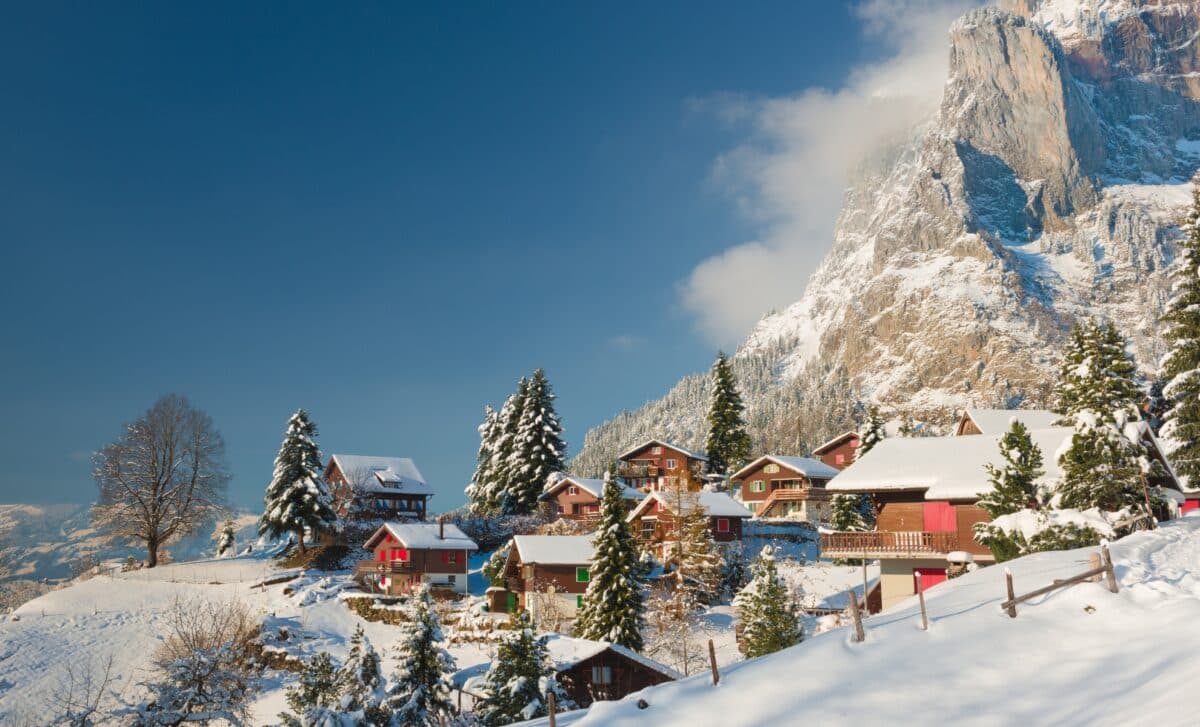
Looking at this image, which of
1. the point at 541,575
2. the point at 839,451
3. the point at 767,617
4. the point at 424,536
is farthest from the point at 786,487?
the point at 767,617

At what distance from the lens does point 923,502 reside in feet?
135

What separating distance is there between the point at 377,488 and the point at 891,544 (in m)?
55.7

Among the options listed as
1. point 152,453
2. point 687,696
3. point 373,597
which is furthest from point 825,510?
point 687,696

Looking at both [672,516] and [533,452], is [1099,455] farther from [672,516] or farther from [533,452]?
[533,452]

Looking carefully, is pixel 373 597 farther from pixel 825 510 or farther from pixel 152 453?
pixel 825 510

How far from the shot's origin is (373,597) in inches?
2267

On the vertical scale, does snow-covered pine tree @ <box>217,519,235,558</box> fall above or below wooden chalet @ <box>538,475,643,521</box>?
below

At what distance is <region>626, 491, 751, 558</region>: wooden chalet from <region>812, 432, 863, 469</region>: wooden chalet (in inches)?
1299

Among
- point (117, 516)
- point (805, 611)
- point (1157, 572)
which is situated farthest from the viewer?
point (117, 516)

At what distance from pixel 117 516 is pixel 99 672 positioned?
86.9 feet

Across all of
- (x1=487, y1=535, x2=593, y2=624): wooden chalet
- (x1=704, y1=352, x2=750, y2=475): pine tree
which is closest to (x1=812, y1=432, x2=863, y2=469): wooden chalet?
(x1=704, y1=352, x2=750, y2=475): pine tree

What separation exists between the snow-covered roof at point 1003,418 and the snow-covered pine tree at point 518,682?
45.6m

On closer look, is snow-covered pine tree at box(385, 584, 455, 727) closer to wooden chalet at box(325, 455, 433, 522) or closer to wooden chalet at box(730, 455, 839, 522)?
wooden chalet at box(325, 455, 433, 522)

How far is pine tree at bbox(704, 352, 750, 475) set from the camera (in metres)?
86.1
